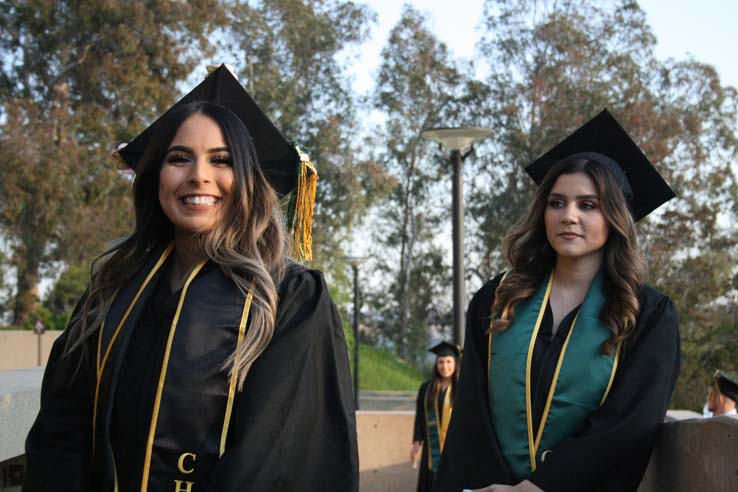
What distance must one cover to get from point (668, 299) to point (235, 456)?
1.67 metres

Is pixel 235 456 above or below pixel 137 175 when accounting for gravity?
below

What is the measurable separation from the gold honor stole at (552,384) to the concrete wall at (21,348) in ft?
47.7

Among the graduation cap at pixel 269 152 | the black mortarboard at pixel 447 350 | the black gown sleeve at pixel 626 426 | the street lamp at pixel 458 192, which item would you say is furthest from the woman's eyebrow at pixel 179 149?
the street lamp at pixel 458 192

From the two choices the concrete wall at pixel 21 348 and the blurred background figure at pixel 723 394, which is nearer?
the blurred background figure at pixel 723 394

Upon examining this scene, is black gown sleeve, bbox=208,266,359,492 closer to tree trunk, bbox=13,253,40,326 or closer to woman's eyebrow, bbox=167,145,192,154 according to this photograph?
woman's eyebrow, bbox=167,145,192,154

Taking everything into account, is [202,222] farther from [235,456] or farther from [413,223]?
[413,223]

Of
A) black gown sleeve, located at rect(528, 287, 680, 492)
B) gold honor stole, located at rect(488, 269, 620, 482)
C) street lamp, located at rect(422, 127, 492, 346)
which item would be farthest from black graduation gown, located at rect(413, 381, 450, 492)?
black gown sleeve, located at rect(528, 287, 680, 492)

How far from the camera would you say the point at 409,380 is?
33.1 m

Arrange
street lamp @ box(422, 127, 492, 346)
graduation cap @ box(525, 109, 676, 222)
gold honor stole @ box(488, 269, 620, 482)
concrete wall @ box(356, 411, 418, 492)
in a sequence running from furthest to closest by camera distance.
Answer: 1. street lamp @ box(422, 127, 492, 346)
2. concrete wall @ box(356, 411, 418, 492)
3. graduation cap @ box(525, 109, 676, 222)
4. gold honor stole @ box(488, 269, 620, 482)

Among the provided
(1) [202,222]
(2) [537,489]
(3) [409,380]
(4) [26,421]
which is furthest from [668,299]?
(3) [409,380]

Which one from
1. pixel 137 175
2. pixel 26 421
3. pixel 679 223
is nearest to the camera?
pixel 137 175

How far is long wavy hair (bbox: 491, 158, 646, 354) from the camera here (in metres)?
3.48

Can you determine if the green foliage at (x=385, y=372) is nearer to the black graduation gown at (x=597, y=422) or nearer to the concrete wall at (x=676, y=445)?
the concrete wall at (x=676, y=445)

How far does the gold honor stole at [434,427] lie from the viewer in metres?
9.75
